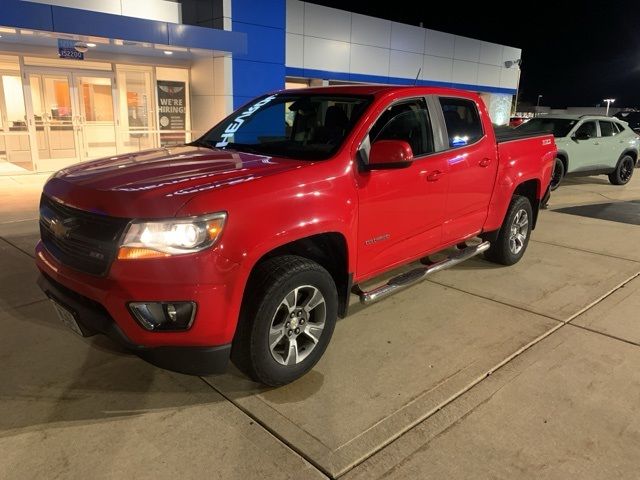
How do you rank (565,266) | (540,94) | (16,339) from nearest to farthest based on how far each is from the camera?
1. (16,339)
2. (565,266)
3. (540,94)

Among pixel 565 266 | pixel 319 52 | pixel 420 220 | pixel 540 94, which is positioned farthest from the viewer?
pixel 540 94

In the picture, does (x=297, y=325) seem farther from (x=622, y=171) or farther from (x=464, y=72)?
(x=464, y=72)

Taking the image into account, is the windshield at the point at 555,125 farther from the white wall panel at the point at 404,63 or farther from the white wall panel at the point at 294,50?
the white wall panel at the point at 404,63

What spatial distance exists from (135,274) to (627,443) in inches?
113

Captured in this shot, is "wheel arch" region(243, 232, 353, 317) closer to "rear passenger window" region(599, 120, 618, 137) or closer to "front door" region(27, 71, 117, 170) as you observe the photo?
"rear passenger window" region(599, 120, 618, 137)

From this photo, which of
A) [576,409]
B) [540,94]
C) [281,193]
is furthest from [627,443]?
[540,94]

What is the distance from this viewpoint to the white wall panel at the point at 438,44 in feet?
75.7

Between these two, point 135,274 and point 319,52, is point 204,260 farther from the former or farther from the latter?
point 319,52

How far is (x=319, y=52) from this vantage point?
19078 millimetres

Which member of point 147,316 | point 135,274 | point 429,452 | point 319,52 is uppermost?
point 319,52

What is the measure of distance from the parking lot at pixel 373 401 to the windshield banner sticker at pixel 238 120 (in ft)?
6.14

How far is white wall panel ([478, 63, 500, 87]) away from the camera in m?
26.4

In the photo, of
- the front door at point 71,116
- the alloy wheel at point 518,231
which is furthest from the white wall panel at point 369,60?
the alloy wheel at point 518,231

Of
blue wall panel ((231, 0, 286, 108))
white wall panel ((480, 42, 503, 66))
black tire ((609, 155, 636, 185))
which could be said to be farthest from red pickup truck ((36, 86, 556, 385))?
white wall panel ((480, 42, 503, 66))
